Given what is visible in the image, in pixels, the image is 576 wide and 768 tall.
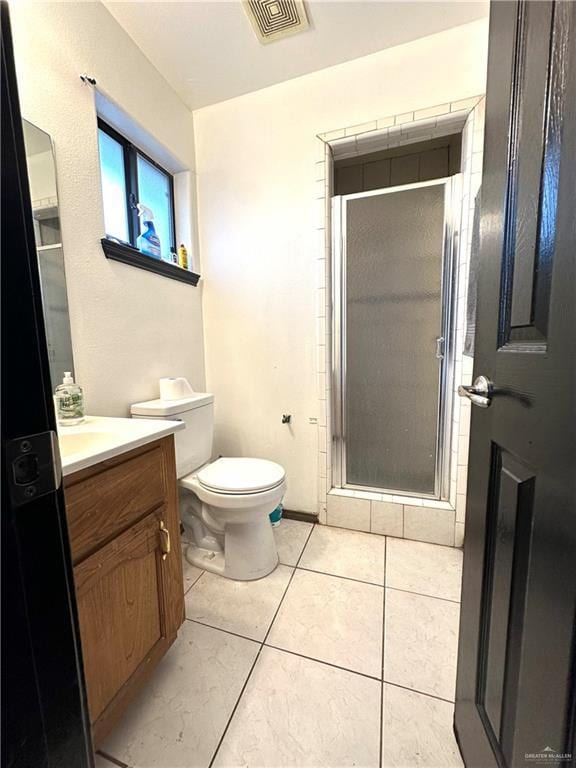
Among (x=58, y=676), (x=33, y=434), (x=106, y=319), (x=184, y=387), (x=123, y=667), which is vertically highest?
(x=106, y=319)

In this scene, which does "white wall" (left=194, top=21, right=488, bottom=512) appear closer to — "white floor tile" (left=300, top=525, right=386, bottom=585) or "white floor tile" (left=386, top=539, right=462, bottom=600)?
"white floor tile" (left=300, top=525, right=386, bottom=585)

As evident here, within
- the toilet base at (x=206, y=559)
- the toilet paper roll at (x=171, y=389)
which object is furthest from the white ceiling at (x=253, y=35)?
the toilet base at (x=206, y=559)

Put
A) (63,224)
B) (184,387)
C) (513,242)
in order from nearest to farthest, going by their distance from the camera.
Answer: (513,242), (63,224), (184,387)

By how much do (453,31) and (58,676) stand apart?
7.95 feet

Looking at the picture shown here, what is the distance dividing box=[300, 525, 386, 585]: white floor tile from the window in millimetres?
1683

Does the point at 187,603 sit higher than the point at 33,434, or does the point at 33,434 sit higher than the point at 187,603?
the point at 33,434

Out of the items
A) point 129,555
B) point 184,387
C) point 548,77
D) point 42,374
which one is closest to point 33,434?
point 42,374

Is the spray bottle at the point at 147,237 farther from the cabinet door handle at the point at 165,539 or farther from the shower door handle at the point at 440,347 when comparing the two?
the shower door handle at the point at 440,347

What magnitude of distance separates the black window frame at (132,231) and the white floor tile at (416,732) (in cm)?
Answer: 186

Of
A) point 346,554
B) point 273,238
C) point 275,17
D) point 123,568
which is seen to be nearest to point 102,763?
point 123,568

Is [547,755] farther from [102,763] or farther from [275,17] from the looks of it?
[275,17]

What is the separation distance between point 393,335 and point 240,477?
1126mm

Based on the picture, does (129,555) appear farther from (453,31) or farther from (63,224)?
(453,31)

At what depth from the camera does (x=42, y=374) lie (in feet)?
1.19
